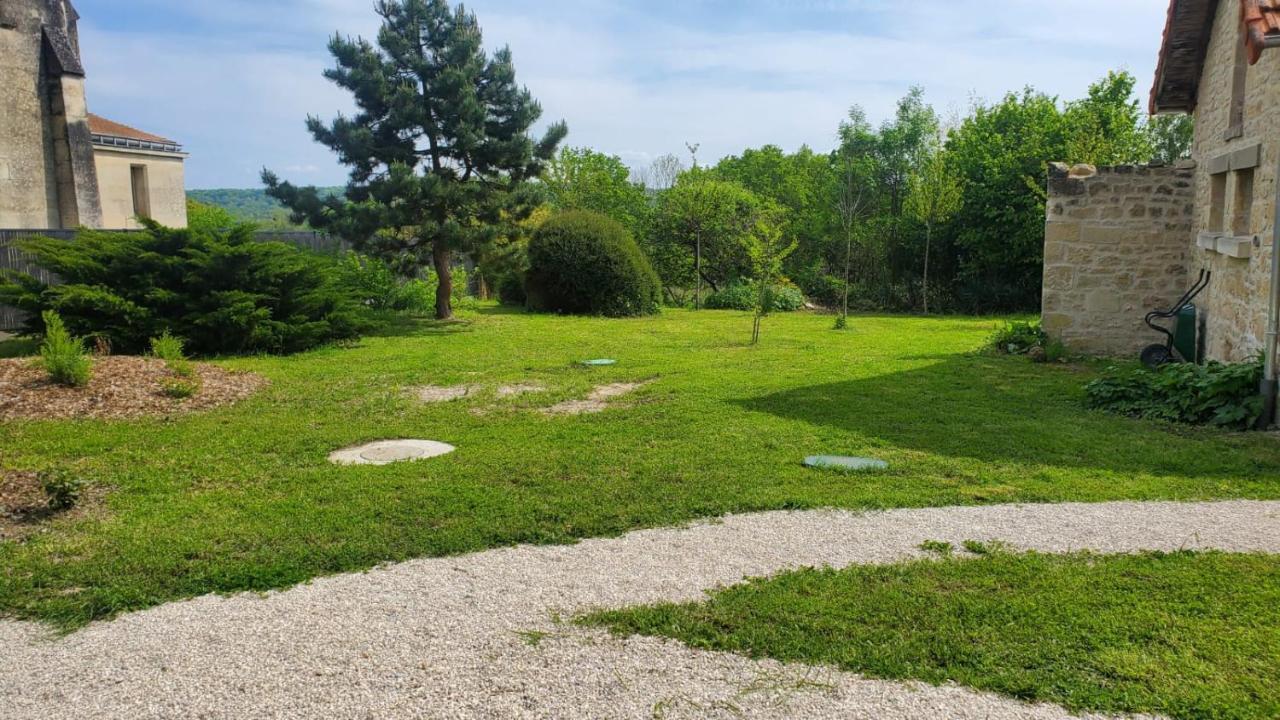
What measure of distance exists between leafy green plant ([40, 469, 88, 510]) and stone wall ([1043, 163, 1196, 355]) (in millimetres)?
11482

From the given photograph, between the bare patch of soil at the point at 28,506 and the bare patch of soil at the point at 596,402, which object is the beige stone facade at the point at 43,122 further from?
the bare patch of soil at the point at 28,506

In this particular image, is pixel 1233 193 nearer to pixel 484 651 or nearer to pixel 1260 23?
pixel 1260 23

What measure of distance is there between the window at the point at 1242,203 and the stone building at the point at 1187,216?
11mm

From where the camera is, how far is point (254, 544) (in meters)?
4.69

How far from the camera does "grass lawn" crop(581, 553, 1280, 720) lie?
10.4 feet

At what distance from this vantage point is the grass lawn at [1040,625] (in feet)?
10.4

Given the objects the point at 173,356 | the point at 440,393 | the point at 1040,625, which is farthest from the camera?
the point at 173,356

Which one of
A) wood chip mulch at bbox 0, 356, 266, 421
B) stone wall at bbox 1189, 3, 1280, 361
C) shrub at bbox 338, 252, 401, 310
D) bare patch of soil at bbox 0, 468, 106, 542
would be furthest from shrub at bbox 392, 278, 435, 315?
stone wall at bbox 1189, 3, 1280, 361

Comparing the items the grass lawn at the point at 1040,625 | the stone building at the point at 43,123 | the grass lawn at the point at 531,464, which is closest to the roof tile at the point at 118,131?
the stone building at the point at 43,123

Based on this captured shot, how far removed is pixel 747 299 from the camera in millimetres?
22594

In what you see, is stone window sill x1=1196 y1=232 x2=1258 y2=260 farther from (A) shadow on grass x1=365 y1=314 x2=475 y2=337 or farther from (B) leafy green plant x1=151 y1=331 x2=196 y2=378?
(A) shadow on grass x1=365 y1=314 x2=475 y2=337

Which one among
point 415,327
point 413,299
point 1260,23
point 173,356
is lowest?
point 415,327

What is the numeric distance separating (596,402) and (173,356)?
498 cm

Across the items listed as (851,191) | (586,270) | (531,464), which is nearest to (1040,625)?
(531,464)
